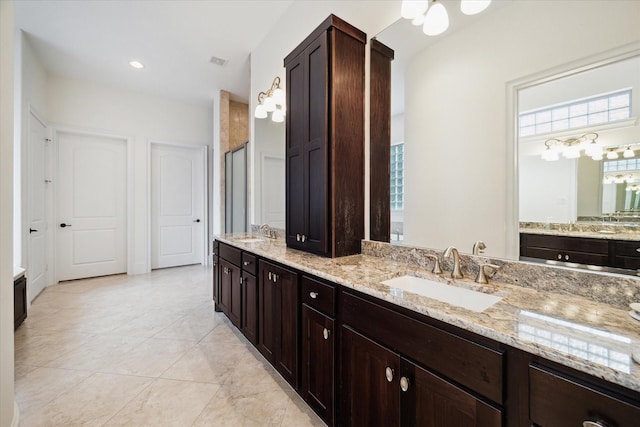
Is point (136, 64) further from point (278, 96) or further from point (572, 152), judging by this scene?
point (572, 152)

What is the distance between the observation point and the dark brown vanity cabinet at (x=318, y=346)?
137 cm

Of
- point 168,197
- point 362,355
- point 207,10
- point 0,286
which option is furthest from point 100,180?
point 362,355

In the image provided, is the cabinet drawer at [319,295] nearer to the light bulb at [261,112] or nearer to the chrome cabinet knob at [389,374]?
the chrome cabinet knob at [389,374]

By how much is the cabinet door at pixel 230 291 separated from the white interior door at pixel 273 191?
2.28 ft

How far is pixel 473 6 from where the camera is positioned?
1344mm

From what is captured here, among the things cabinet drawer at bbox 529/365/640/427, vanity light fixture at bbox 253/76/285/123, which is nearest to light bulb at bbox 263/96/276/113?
vanity light fixture at bbox 253/76/285/123

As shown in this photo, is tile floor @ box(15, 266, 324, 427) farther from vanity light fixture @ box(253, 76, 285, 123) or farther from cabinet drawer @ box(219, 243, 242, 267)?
vanity light fixture @ box(253, 76, 285, 123)

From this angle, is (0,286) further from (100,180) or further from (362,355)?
(100,180)

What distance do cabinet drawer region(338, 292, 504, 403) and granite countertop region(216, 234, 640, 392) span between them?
0.19 feet

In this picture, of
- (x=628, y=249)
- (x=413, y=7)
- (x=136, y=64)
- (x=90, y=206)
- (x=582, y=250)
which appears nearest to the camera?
(x=628, y=249)

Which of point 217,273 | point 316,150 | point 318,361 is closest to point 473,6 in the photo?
point 316,150

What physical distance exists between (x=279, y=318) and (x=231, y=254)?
935mm

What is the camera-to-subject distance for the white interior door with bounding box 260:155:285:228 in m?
2.96

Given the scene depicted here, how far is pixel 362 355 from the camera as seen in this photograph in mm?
1200
